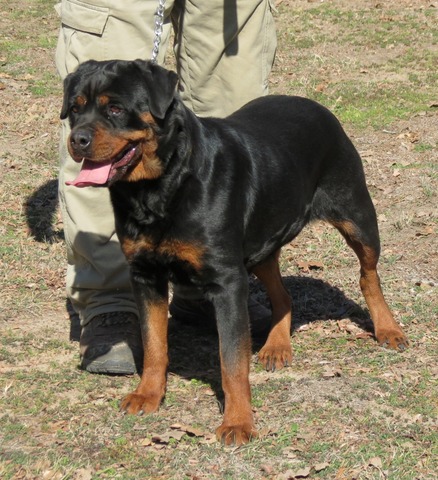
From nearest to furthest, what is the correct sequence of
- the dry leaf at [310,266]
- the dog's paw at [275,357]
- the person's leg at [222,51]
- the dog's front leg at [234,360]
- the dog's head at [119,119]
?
the dog's head at [119,119]
the dog's front leg at [234,360]
the dog's paw at [275,357]
the person's leg at [222,51]
the dry leaf at [310,266]

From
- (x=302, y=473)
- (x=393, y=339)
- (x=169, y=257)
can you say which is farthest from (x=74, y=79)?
(x=393, y=339)

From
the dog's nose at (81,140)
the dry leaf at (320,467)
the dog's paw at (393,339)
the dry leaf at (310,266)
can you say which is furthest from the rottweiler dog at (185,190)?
the dry leaf at (310,266)

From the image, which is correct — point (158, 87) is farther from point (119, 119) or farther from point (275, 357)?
point (275, 357)

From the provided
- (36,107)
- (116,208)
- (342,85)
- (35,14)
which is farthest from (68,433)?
(35,14)

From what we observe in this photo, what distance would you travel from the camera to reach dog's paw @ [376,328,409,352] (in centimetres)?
539

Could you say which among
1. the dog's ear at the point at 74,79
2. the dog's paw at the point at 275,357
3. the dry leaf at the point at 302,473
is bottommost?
the dog's paw at the point at 275,357

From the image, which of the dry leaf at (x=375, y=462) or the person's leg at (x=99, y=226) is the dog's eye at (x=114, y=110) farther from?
the dry leaf at (x=375, y=462)

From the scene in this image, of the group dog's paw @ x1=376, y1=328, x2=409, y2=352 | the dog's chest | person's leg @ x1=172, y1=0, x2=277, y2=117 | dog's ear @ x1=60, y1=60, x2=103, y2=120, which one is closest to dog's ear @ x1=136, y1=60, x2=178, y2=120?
dog's ear @ x1=60, y1=60, x2=103, y2=120

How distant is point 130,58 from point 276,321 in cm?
174

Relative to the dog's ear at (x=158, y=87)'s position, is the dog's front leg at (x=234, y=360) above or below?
below

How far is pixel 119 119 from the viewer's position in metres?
4.13

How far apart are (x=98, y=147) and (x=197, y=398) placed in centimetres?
150

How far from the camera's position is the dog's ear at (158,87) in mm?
4145

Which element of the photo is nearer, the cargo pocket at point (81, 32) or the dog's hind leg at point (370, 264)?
the cargo pocket at point (81, 32)
